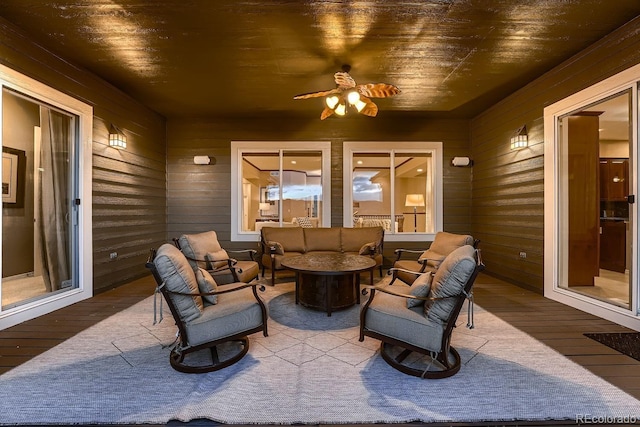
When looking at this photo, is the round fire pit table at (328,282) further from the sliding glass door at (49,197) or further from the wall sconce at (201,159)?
the wall sconce at (201,159)

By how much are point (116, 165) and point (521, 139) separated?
245 inches

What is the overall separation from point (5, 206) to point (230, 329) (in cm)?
382

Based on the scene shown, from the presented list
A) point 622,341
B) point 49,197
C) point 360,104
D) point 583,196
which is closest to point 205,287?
point 360,104

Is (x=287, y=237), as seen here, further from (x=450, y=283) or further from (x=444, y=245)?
(x=450, y=283)

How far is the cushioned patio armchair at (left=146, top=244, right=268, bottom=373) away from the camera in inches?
85.2

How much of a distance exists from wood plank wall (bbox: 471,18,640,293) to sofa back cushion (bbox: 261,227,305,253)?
3443 millimetres

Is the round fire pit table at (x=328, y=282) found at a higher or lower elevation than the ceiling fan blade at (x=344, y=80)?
lower

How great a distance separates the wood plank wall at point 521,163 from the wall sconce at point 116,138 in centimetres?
617

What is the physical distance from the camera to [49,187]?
3.84 metres

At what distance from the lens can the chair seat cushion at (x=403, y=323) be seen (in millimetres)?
2111

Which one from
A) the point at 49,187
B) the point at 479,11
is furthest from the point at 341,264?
the point at 49,187

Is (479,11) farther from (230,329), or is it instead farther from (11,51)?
(11,51)

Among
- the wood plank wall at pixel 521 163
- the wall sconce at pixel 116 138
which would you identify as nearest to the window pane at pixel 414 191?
the wood plank wall at pixel 521 163

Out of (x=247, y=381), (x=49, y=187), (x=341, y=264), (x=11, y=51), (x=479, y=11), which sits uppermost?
(x=479, y=11)
